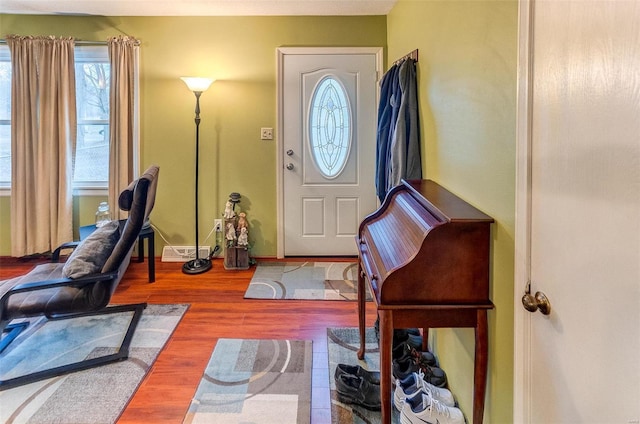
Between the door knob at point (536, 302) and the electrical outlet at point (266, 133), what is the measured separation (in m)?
3.06

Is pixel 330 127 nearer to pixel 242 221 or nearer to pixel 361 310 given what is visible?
pixel 242 221

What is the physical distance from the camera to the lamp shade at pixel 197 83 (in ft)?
11.3

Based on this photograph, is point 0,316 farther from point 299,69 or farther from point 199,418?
point 299,69

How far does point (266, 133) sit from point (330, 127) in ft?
2.05

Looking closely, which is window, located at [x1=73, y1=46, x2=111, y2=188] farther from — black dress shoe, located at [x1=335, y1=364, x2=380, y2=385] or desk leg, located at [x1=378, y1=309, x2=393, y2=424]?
desk leg, located at [x1=378, y1=309, x2=393, y2=424]

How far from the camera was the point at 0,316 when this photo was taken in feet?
6.34

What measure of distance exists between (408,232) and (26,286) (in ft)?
6.12

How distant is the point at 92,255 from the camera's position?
2189 mm

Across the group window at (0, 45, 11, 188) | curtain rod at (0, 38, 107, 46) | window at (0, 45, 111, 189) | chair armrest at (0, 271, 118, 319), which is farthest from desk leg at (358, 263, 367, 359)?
window at (0, 45, 11, 188)

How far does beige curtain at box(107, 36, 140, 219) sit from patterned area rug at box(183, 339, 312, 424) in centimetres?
212

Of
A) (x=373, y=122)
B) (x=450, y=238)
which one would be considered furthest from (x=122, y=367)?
(x=373, y=122)

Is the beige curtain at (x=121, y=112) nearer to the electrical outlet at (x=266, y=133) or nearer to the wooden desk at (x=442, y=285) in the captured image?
the electrical outlet at (x=266, y=133)

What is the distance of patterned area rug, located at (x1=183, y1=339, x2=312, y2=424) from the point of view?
5.62ft

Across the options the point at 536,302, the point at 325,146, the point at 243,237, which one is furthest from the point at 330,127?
the point at 536,302
